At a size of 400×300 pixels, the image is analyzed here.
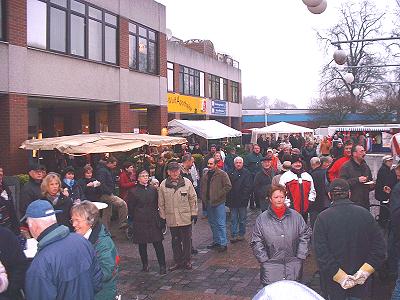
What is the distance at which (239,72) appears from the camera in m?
45.7

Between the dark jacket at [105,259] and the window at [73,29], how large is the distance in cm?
1141

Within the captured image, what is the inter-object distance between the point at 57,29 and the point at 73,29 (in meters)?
0.80

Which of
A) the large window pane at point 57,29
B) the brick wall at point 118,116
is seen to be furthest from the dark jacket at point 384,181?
the brick wall at point 118,116

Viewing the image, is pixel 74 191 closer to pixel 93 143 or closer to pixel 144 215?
pixel 144 215

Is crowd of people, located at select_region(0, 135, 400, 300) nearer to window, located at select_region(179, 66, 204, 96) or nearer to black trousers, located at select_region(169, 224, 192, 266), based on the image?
black trousers, located at select_region(169, 224, 192, 266)

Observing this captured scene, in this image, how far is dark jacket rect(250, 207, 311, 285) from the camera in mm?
4828

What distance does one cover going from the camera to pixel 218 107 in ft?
129

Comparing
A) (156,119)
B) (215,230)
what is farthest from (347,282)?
(156,119)

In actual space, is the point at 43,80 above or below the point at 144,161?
above

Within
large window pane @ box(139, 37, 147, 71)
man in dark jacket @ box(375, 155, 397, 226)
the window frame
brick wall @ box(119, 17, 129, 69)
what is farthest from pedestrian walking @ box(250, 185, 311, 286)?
large window pane @ box(139, 37, 147, 71)

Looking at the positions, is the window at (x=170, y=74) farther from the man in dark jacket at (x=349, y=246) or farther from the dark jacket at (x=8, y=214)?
the man in dark jacket at (x=349, y=246)

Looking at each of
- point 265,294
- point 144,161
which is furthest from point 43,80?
point 265,294

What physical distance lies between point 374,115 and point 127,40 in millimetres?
30078

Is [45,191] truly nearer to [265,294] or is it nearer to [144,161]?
[265,294]
